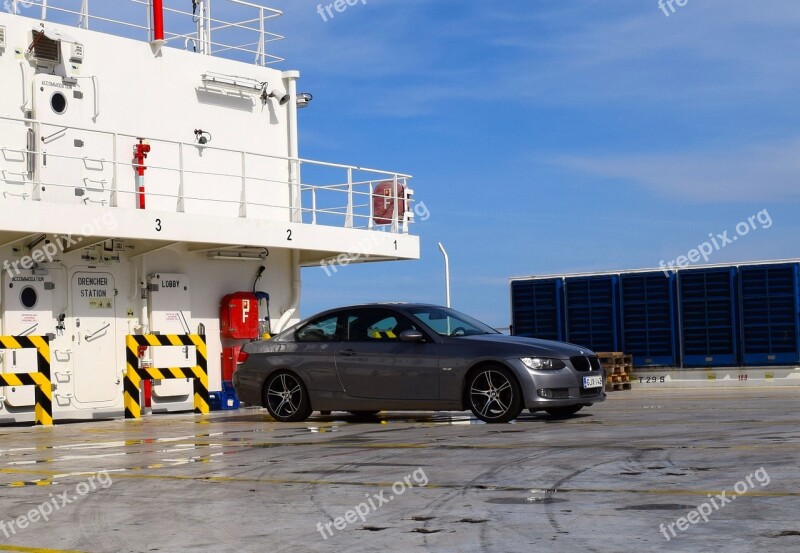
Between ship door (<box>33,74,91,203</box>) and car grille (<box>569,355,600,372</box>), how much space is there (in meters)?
8.41

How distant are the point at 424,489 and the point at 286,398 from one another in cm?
718

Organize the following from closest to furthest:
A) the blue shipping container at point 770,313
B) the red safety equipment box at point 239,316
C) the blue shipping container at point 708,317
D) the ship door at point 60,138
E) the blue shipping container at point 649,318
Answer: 1. the ship door at point 60,138
2. the red safety equipment box at point 239,316
3. the blue shipping container at point 770,313
4. the blue shipping container at point 708,317
5. the blue shipping container at point 649,318

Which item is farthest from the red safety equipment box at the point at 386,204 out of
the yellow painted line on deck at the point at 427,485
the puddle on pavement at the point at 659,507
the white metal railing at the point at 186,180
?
the puddle on pavement at the point at 659,507

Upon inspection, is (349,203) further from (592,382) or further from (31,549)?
(31,549)

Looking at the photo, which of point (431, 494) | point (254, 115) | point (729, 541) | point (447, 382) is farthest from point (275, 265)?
point (729, 541)

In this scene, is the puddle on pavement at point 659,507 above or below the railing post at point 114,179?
below

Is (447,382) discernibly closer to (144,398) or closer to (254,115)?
(144,398)

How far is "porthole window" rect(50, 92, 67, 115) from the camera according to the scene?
17.5 metres

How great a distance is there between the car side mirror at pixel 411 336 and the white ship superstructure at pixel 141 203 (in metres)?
5.65

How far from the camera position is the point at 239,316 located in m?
19.5

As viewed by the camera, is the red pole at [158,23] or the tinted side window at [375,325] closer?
the tinted side window at [375,325]

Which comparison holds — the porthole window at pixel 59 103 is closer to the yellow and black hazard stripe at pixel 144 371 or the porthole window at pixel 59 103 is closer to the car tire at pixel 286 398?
the yellow and black hazard stripe at pixel 144 371

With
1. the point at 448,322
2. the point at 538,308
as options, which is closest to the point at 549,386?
the point at 448,322

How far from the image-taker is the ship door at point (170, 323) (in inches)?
716
